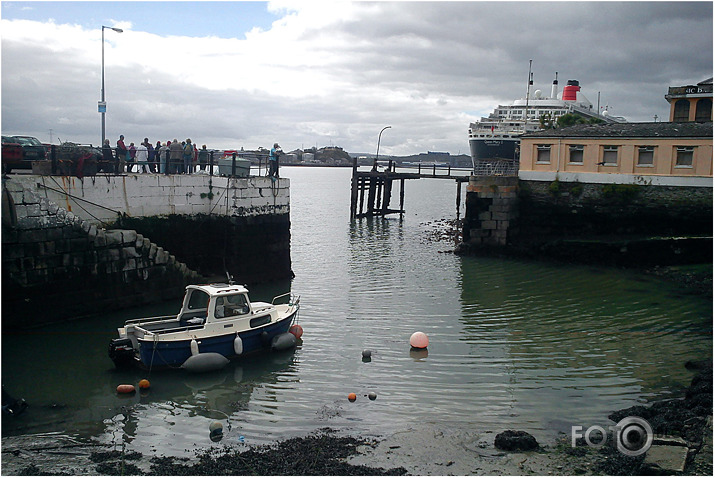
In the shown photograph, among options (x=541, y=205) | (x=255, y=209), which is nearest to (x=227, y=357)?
(x=255, y=209)

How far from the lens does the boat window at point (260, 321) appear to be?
593 inches

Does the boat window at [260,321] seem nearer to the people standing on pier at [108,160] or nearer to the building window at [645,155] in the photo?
the people standing on pier at [108,160]

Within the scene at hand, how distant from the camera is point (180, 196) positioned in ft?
70.3

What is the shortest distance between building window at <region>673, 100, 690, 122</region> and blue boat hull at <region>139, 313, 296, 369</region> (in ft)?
122

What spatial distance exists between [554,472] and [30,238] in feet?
45.4

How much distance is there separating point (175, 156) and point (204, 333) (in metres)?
11.7

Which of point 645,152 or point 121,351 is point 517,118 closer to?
point 645,152

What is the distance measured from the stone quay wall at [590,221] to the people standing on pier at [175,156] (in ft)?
47.2

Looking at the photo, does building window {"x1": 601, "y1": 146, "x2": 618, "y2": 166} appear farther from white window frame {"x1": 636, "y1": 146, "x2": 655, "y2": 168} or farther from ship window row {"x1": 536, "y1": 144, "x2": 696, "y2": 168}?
white window frame {"x1": 636, "y1": 146, "x2": 655, "y2": 168}

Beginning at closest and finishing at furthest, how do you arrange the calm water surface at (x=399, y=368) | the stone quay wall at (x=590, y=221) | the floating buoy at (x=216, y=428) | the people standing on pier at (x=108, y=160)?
the floating buoy at (x=216, y=428) → the calm water surface at (x=399, y=368) → the people standing on pier at (x=108, y=160) → the stone quay wall at (x=590, y=221)

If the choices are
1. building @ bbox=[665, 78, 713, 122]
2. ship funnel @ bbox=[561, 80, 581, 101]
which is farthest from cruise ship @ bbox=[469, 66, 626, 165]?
building @ bbox=[665, 78, 713, 122]

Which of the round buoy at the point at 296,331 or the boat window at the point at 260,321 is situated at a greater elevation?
the boat window at the point at 260,321

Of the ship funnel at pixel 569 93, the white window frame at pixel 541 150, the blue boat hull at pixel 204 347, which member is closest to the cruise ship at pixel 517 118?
the ship funnel at pixel 569 93

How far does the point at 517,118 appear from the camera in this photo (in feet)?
273
